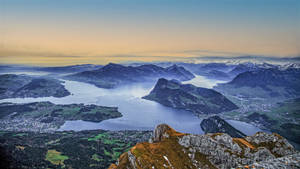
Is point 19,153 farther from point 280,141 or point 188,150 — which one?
point 280,141

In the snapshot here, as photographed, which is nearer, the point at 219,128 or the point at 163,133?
the point at 163,133

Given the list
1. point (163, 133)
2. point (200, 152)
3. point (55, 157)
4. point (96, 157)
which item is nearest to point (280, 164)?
point (200, 152)

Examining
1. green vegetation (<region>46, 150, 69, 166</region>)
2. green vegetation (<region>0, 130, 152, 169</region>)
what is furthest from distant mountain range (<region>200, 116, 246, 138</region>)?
green vegetation (<region>46, 150, 69, 166</region>)

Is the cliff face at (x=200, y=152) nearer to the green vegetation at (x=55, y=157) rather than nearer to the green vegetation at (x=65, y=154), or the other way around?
the green vegetation at (x=65, y=154)

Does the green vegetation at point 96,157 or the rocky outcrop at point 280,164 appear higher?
the rocky outcrop at point 280,164

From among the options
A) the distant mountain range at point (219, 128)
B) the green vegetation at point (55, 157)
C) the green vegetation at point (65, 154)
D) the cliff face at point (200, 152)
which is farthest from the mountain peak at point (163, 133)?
the distant mountain range at point (219, 128)

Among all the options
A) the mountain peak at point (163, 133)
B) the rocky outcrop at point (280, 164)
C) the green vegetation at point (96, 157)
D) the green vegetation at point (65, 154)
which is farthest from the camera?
the green vegetation at point (96, 157)

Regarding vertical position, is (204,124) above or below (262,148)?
below

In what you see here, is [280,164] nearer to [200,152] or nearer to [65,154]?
[200,152]

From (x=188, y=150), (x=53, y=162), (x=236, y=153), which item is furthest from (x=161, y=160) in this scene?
(x=53, y=162)
